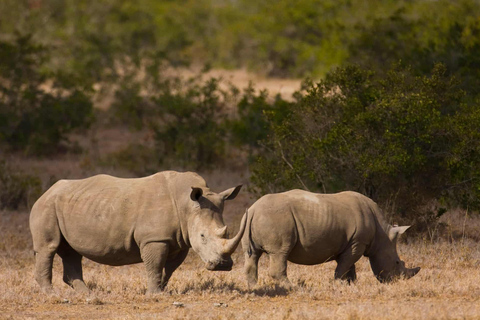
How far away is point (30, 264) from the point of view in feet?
37.0

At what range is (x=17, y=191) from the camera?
15055 millimetres

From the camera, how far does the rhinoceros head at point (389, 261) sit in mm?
9312

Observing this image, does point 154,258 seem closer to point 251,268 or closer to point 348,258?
point 251,268

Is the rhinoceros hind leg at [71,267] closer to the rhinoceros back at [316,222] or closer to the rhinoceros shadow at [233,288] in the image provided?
the rhinoceros shadow at [233,288]

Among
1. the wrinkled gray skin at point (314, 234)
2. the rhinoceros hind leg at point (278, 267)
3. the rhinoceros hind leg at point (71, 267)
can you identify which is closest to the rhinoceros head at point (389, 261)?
the wrinkled gray skin at point (314, 234)

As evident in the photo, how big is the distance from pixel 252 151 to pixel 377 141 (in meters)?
6.47

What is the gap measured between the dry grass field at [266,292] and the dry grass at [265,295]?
0.01 meters

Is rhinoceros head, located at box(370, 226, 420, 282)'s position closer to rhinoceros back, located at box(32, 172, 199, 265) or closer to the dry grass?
the dry grass

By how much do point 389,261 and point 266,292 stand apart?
64.3 inches

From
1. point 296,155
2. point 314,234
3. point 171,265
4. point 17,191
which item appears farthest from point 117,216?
point 17,191

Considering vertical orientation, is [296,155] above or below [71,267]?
above

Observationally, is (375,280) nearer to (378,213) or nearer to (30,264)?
(378,213)

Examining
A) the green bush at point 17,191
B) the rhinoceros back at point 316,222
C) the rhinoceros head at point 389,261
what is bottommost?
→ the green bush at point 17,191

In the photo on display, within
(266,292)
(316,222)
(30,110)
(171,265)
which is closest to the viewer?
(266,292)
